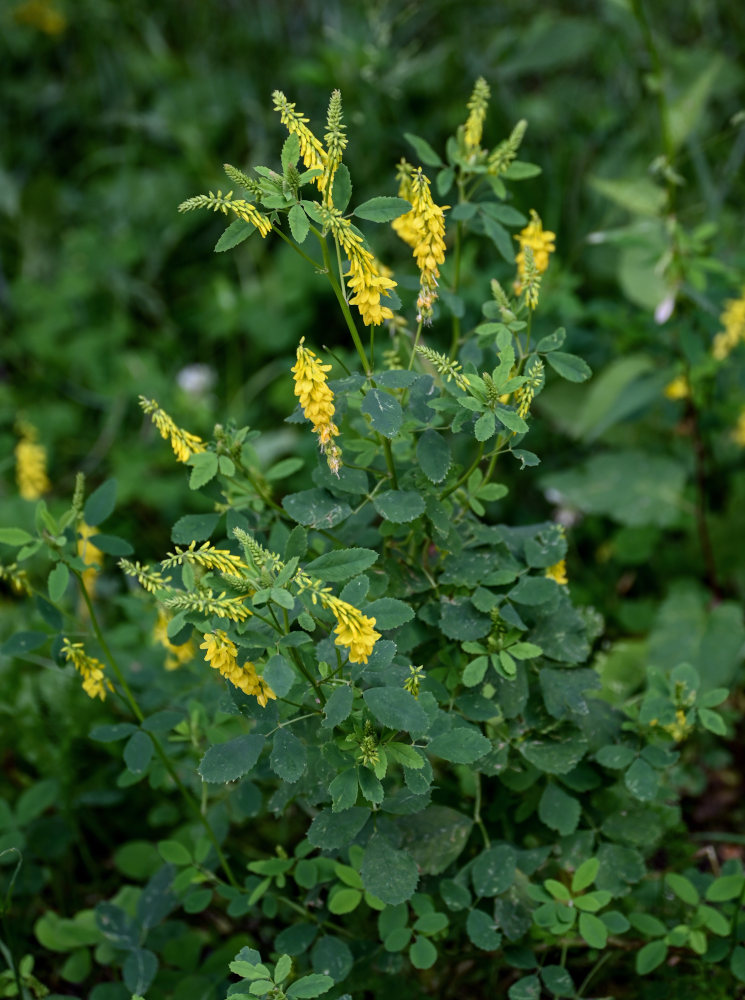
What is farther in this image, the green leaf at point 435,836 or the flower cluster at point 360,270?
the green leaf at point 435,836

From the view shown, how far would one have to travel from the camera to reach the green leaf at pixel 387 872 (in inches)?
41.2

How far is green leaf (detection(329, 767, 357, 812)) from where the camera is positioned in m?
0.98

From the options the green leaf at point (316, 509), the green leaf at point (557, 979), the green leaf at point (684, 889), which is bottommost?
the green leaf at point (684, 889)

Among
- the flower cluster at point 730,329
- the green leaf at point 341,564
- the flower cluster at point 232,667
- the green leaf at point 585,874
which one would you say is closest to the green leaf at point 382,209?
the green leaf at point 341,564

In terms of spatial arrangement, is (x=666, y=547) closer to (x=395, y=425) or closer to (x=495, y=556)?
(x=495, y=556)

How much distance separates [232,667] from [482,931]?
0.47 m

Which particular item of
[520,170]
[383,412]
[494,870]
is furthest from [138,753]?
[520,170]

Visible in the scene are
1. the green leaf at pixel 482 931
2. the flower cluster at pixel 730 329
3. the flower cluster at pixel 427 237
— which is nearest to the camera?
the flower cluster at pixel 427 237

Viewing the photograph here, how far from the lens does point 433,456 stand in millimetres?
1093

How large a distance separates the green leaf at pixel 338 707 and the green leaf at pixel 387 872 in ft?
0.76

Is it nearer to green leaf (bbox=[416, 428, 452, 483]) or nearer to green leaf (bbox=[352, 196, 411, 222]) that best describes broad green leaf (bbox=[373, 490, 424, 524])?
green leaf (bbox=[416, 428, 452, 483])

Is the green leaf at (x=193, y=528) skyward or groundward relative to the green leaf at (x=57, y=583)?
skyward

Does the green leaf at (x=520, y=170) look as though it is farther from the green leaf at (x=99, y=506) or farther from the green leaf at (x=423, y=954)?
the green leaf at (x=423, y=954)

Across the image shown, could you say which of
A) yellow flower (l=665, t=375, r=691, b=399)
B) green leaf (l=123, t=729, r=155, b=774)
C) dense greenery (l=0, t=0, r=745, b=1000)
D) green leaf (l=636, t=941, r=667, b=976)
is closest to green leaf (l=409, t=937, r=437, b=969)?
dense greenery (l=0, t=0, r=745, b=1000)
